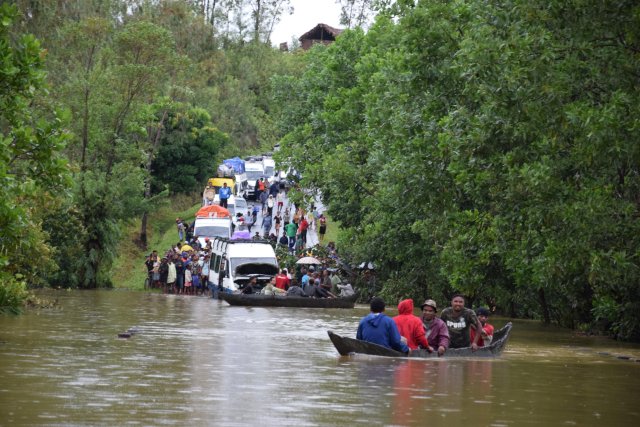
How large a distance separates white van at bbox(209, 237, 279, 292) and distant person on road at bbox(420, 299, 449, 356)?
25051 millimetres

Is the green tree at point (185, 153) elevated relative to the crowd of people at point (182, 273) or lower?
elevated

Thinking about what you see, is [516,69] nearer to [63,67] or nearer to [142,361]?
[142,361]

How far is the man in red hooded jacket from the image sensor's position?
22203 mm

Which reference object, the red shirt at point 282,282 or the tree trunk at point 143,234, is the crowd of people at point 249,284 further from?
the tree trunk at point 143,234

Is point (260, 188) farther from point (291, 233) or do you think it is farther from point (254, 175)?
point (291, 233)

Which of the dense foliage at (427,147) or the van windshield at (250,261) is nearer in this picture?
the dense foliage at (427,147)

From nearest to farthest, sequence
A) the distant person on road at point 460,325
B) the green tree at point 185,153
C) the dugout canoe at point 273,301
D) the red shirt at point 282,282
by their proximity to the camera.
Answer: the distant person on road at point 460,325, the dugout canoe at point 273,301, the red shirt at point 282,282, the green tree at point 185,153

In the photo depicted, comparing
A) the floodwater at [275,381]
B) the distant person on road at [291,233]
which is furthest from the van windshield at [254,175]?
the floodwater at [275,381]

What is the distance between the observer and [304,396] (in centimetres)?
1711

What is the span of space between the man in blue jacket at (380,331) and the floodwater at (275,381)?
406 mm

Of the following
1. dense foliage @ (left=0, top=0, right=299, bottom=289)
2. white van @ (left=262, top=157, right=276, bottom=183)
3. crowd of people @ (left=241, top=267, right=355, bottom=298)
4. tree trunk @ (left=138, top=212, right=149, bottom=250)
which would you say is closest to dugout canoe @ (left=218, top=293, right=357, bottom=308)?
crowd of people @ (left=241, top=267, right=355, bottom=298)

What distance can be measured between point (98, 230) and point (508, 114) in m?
31.0

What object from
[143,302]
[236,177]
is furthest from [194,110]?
[143,302]

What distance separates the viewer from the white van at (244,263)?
159ft
